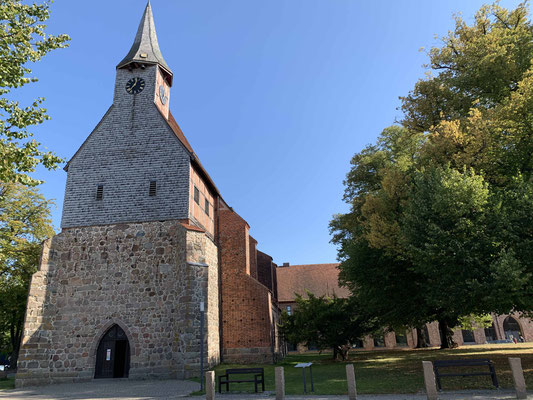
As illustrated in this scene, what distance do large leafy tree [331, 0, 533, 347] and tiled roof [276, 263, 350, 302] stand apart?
27628 millimetres

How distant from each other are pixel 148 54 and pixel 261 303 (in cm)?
1771

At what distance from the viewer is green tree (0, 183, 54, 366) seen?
80.9 feet

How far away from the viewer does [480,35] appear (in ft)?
60.6

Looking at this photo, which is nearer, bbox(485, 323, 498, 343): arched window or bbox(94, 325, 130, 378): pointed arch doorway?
bbox(94, 325, 130, 378): pointed arch doorway

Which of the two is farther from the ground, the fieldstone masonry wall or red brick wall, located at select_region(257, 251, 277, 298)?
red brick wall, located at select_region(257, 251, 277, 298)

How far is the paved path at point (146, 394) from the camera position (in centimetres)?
958

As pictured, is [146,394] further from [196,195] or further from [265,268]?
[265,268]

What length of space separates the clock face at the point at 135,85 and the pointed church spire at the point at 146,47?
4.05ft

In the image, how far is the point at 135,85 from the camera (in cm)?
2322

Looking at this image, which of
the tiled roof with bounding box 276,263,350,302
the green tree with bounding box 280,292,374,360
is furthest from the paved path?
the tiled roof with bounding box 276,263,350,302

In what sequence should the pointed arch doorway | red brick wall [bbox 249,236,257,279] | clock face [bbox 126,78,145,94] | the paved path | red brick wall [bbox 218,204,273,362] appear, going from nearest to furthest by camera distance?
1. the paved path
2. the pointed arch doorway
3. red brick wall [bbox 218,204,273,362]
4. clock face [bbox 126,78,145,94]
5. red brick wall [bbox 249,236,257,279]

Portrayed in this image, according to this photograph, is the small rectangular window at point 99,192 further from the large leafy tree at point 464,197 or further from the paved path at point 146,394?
the large leafy tree at point 464,197

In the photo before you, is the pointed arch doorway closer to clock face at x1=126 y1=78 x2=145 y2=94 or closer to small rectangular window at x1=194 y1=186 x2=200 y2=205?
small rectangular window at x1=194 y1=186 x2=200 y2=205

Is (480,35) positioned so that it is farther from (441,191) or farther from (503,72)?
(441,191)
